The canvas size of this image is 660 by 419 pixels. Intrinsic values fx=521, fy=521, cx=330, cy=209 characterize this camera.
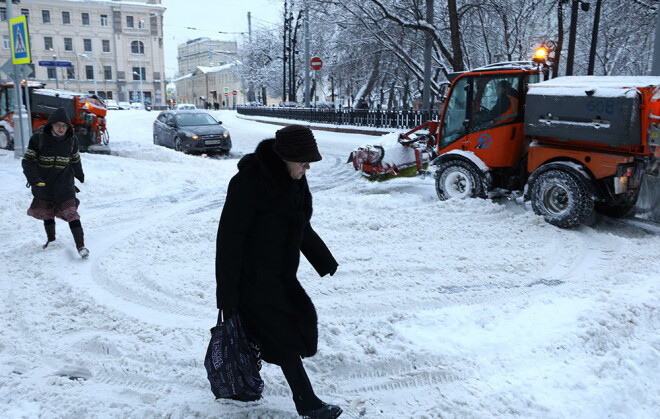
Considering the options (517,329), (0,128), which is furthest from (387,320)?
(0,128)

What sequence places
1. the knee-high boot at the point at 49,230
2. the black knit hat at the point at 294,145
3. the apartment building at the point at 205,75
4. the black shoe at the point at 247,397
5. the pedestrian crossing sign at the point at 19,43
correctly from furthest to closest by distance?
the apartment building at the point at 205,75
the pedestrian crossing sign at the point at 19,43
the knee-high boot at the point at 49,230
the black shoe at the point at 247,397
the black knit hat at the point at 294,145

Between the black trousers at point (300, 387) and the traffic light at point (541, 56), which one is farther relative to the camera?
the traffic light at point (541, 56)

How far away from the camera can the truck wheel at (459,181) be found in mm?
8711

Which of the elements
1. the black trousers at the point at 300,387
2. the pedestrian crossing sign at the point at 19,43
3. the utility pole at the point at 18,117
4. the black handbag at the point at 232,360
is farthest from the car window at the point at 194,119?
the black trousers at the point at 300,387

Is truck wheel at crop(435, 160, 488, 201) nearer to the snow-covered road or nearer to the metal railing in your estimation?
the snow-covered road

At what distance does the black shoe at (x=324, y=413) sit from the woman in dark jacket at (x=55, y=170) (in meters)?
4.46

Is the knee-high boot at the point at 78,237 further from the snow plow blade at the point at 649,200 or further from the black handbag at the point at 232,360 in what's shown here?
the snow plow blade at the point at 649,200

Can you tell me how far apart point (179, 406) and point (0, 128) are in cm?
1754

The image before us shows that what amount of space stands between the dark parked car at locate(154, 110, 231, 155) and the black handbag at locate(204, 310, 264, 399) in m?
14.3

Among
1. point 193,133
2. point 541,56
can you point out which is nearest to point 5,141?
point 193,133

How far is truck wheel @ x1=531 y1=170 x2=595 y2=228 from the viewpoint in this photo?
725 cm

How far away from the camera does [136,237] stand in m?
7.46

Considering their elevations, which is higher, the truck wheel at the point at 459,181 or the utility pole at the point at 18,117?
the utility pole at the point at 18,117

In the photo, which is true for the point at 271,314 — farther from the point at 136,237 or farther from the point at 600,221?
the point at 600,221
